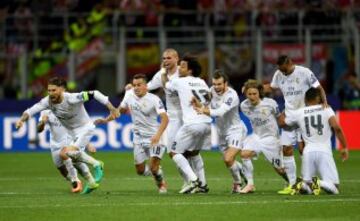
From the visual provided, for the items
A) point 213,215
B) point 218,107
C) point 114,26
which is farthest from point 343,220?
point 114,26

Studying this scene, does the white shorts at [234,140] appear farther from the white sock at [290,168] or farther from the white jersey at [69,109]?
the white jersey at [69,109]

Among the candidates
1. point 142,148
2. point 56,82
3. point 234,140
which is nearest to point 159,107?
point 142,148

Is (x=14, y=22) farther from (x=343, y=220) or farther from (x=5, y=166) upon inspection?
(x=343, y=220)

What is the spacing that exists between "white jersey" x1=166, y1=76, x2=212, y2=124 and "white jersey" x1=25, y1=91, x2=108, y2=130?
1.24 meters

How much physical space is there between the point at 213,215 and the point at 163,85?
463 centimetres

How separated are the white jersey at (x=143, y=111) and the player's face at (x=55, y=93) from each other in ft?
3.51

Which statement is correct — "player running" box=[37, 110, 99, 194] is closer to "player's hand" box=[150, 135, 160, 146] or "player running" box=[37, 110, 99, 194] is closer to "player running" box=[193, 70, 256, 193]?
"player's hand" box=[150, 135, 160, 146]

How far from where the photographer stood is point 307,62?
100 ft

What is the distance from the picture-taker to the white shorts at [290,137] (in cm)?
1652

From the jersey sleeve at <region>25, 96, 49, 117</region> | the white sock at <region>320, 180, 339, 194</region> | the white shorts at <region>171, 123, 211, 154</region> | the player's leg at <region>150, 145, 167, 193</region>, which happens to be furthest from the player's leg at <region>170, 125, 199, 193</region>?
the jersey sleeve at <region>25, 96, 49, 117</region>

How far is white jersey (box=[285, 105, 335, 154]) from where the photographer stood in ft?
49.1

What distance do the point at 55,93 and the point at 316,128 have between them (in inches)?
162

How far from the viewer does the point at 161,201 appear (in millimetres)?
14211

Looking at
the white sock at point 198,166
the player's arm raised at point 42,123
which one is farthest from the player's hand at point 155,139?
the player's arm raised at point 42,123
